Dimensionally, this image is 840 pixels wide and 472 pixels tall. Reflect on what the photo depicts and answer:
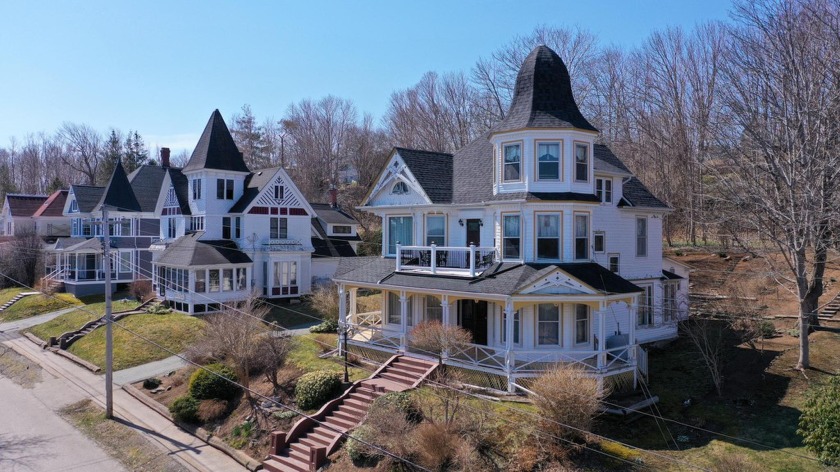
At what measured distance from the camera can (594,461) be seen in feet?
47.4

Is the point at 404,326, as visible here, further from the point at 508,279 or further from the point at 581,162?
the point at 581,162

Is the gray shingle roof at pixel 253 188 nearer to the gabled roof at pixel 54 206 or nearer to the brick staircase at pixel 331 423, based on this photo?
the brick staircase at pixel 331 423

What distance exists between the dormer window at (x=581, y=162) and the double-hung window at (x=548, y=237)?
1809mm

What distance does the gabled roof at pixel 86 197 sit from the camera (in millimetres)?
47375

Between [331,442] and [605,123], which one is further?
[605,123]

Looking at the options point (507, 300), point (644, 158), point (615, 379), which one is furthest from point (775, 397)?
point (644, 158)

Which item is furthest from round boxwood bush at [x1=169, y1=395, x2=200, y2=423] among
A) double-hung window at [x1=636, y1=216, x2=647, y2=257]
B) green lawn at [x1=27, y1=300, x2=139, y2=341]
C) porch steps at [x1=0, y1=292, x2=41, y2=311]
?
porch steps at [x1=0, y1=292, x2=41, y2=311]

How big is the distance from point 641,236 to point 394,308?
11775mm

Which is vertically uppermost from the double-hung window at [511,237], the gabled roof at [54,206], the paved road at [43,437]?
the gabled roof at [54,206]

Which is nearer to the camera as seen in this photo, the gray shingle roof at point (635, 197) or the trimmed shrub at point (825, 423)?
the trimmed shrub at point (825, 423)

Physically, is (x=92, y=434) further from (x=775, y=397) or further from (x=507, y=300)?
(x=775, y=397)

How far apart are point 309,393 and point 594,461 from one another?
949 cm

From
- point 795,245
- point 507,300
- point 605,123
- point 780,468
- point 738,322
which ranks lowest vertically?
point 780,468

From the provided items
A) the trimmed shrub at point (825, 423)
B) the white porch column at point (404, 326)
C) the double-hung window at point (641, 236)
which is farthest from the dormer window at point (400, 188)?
the trimmed shrub at point (825, 423)
